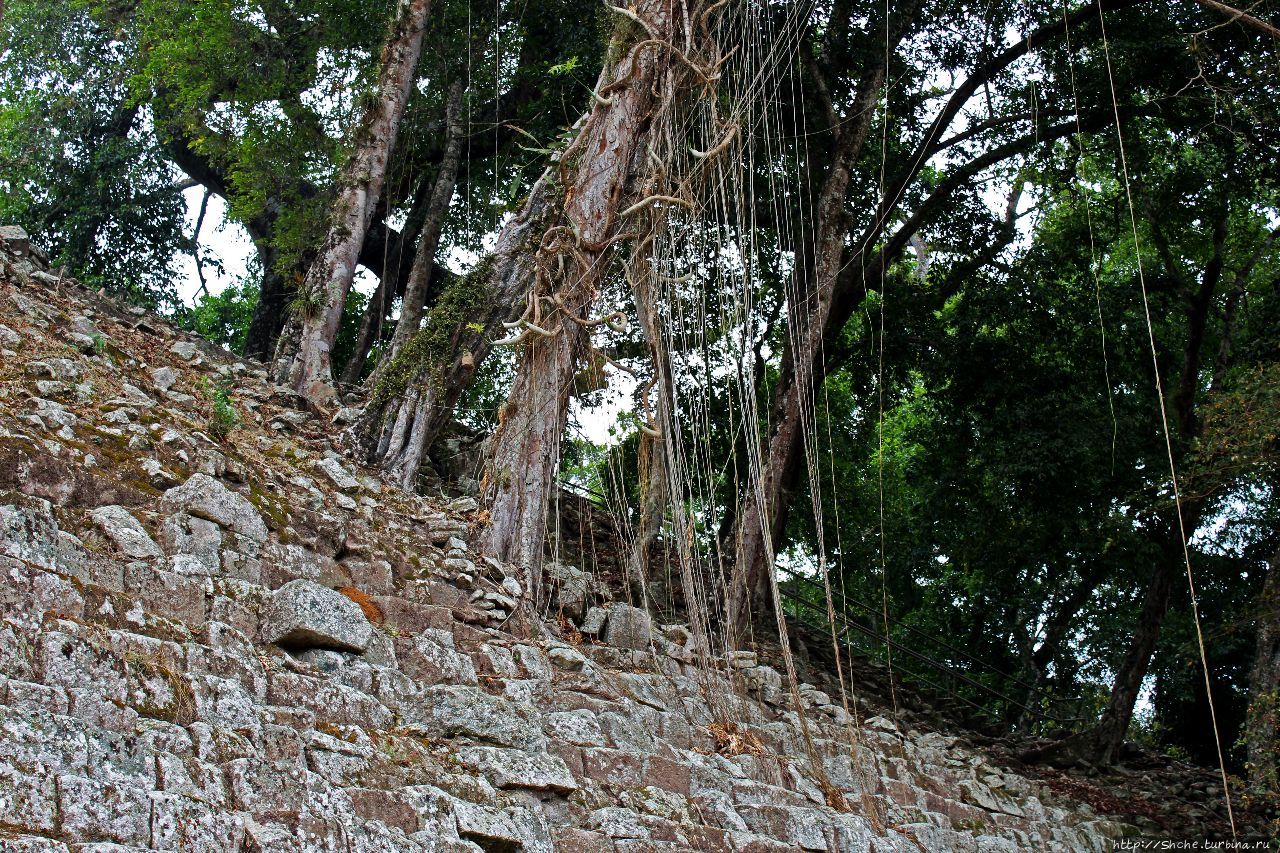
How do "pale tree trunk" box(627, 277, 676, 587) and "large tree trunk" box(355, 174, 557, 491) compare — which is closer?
"pale tree trunk" box(627, 277, 676, 587)

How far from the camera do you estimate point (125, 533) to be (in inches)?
151

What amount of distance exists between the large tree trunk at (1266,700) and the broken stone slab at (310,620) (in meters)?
6.01

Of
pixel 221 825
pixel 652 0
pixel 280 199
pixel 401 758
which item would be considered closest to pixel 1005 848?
pixel 401 758

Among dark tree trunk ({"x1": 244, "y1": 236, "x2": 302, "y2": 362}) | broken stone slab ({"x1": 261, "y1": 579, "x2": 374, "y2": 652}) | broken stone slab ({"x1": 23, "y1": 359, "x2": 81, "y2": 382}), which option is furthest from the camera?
dark tree trunk ({"x1": 244, "y1": 236, "x2": 302, "y2": 362})

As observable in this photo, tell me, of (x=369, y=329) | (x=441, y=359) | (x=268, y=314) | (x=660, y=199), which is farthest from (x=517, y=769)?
(x=369, y=329)

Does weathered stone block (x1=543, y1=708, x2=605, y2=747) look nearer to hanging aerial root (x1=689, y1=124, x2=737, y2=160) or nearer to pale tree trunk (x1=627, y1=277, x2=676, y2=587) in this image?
pale tree trunk (x1=627, y1=277, x2=676, y2=587)

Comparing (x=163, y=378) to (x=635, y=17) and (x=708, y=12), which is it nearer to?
(x=635, y=17)

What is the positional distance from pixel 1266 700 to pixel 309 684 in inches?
262

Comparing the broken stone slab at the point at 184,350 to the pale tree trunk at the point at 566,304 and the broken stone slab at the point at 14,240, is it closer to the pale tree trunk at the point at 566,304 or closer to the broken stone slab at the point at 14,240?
the broken stone slab at the point at 14,240

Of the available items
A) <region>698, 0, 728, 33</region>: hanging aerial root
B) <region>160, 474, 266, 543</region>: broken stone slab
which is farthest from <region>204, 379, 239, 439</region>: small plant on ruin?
<region>698, 0, 728, 33</region>: hanging aerial root

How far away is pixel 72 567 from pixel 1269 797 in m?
6.96

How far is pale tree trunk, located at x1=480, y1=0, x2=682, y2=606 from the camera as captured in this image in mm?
6492

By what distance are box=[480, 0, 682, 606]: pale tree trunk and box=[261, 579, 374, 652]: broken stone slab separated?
2.36 m

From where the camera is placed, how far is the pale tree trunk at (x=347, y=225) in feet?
27.3
